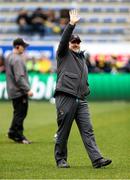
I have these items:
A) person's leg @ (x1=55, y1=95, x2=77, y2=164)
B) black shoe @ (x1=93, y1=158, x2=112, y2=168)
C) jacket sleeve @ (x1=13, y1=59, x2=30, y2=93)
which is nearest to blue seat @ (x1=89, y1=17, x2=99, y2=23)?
jacket sleeve @ (x1=13, y1=59, x2=30, y2=93)

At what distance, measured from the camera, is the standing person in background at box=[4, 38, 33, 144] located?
1515cm

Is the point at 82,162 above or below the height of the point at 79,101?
below

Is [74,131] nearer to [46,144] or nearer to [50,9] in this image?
[46,144]

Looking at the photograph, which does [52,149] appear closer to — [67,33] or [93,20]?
[67,33]

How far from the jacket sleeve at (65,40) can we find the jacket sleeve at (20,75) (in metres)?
4.19

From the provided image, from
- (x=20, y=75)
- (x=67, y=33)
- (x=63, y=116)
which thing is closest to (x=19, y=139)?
(x=20, y=75)

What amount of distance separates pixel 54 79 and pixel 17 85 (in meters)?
12.2

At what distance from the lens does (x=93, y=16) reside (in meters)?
34.8

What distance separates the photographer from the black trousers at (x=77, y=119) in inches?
436

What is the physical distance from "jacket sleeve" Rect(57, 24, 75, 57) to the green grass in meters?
1.77

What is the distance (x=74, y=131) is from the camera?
18.1 metres

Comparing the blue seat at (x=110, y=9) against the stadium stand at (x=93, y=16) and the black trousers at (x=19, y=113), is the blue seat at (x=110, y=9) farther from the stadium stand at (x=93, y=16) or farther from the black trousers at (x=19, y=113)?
the black trousers at (x=19, y=113)

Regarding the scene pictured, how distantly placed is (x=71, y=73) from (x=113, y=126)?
26.8 feet

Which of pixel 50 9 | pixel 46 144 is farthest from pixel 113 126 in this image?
pixel 50 9
